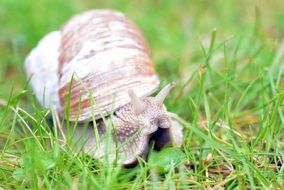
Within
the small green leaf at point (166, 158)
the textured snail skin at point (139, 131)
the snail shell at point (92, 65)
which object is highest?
the snail shell at point (92, 65)

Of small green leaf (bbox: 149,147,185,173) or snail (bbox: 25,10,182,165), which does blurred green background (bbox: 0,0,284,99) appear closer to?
snail (bbox: 25,10,182,165)

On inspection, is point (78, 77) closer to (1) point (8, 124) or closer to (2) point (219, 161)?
(1) point (8, 124)

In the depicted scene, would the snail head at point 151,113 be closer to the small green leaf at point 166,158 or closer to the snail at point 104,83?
the snail at point 104,83

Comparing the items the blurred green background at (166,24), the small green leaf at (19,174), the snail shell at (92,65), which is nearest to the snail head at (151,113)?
the snail shell at (92,65)

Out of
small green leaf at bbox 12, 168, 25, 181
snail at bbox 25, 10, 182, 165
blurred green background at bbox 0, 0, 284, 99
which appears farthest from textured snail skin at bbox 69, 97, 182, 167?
blurred green background at bbox 0, 0, 284, 99

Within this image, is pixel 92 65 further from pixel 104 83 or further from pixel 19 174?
pixel 19 174

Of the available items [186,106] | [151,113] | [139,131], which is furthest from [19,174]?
[186,106]
